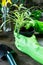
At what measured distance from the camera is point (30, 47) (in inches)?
24.3

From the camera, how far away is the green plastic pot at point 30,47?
57 centimetres

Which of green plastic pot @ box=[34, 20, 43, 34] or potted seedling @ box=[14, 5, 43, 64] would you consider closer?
potted seedling @ box=[14, 5, 43, 64]

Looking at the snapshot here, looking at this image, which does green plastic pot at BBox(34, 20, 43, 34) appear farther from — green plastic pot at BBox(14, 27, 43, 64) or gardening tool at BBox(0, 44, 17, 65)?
gardening tool at BBox(0, 44, 17, 65)

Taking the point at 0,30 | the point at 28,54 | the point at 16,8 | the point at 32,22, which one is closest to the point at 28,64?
the point at 28,54

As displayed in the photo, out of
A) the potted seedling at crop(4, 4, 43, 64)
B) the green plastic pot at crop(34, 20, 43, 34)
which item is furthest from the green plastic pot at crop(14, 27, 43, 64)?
the green plastic pot at crop(34, 20, 43, 34)

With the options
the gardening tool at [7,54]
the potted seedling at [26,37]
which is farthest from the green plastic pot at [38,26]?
the gardening tool at [7,54]

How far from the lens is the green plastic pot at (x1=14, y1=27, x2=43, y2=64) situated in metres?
0.57

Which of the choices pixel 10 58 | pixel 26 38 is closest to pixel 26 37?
pixel 26 38

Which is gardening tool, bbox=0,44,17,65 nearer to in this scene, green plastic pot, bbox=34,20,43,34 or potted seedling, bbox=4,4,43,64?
potted seedling, bbox=4,4,43,64

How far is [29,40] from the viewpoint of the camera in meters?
0.66

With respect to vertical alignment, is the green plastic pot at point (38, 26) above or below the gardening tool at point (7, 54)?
above

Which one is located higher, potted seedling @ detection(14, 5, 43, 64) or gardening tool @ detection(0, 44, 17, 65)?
potted seedling @ detection(14, 5, 43, 64)

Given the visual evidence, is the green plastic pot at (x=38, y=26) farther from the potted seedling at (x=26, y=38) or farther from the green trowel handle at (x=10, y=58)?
the green trowel handle at (x=10, y=58)

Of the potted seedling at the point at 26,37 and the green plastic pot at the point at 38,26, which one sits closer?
the potted seedling at the point at 26,37
